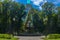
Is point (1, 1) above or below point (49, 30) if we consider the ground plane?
above

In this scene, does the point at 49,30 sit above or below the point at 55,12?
below

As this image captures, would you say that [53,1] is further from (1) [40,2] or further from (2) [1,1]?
(2) [1,1]

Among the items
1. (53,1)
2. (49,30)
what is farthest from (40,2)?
(49,30)

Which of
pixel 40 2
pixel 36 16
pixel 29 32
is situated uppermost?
pixel 40 2

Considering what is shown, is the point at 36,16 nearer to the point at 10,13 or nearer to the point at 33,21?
the point at 33,21

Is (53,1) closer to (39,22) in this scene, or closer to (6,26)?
(39,22)

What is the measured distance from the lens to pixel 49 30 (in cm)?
3198

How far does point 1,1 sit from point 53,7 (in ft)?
26.8

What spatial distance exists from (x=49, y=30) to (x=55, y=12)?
3.16 meters

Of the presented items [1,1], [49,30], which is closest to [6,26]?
[1,1]

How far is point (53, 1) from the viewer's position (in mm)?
33688

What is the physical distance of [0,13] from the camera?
31719 mm

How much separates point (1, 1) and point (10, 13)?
8.06ft

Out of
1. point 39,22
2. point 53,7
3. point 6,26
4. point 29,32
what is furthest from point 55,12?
point 6,26
